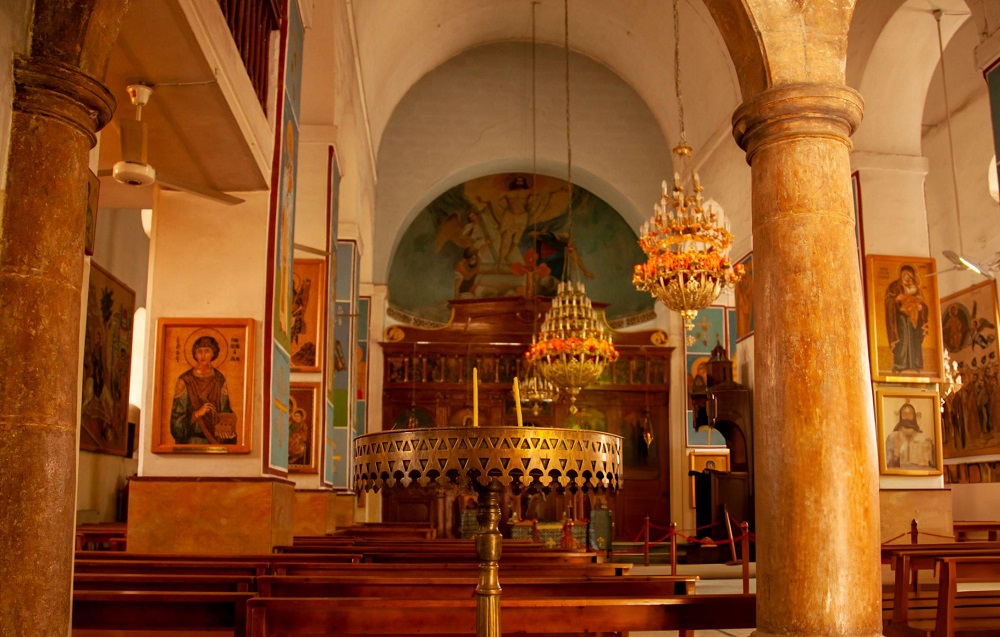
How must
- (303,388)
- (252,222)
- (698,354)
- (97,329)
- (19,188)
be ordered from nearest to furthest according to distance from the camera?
(19,188)
(252,222)
(303,388)
(97,329)
(698,354)

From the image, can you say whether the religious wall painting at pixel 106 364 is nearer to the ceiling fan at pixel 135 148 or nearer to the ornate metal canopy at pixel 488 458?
the ceiling fan at pixel 135 148

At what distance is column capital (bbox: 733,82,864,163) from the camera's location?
4.52 m

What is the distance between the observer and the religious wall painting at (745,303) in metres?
14.8

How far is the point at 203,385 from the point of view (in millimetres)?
7375

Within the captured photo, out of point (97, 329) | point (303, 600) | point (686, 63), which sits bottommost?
point (303, 600)

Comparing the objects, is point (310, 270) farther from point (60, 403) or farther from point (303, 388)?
point (60, 403)

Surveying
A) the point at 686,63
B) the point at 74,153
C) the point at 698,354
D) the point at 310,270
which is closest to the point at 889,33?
the point at 686,63

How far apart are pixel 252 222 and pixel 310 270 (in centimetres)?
380

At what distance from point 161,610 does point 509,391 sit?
657 inches

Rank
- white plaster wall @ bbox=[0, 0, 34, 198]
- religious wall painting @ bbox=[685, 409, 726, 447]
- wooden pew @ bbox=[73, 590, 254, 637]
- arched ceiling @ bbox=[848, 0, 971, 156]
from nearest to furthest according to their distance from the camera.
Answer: white plaster wall @ bbox=[0, 0, 34, 198] < wooden pew @ bbox=[73, 590, 254, 637] < arched ceiling @ bbox=[848, 0, 971, 156] < religious wall painting @ bbox=[685, 409, 726, 447]

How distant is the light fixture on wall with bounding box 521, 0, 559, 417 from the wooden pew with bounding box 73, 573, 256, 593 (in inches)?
467

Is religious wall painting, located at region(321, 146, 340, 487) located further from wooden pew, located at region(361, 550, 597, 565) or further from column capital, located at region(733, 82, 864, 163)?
column capital, located at region(733, 82, 864, 163)

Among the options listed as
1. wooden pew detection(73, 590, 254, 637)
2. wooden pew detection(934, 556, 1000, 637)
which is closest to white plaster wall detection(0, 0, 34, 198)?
wooden pew detection(73, 590, 254, 637)

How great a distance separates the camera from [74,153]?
12.2 feet
